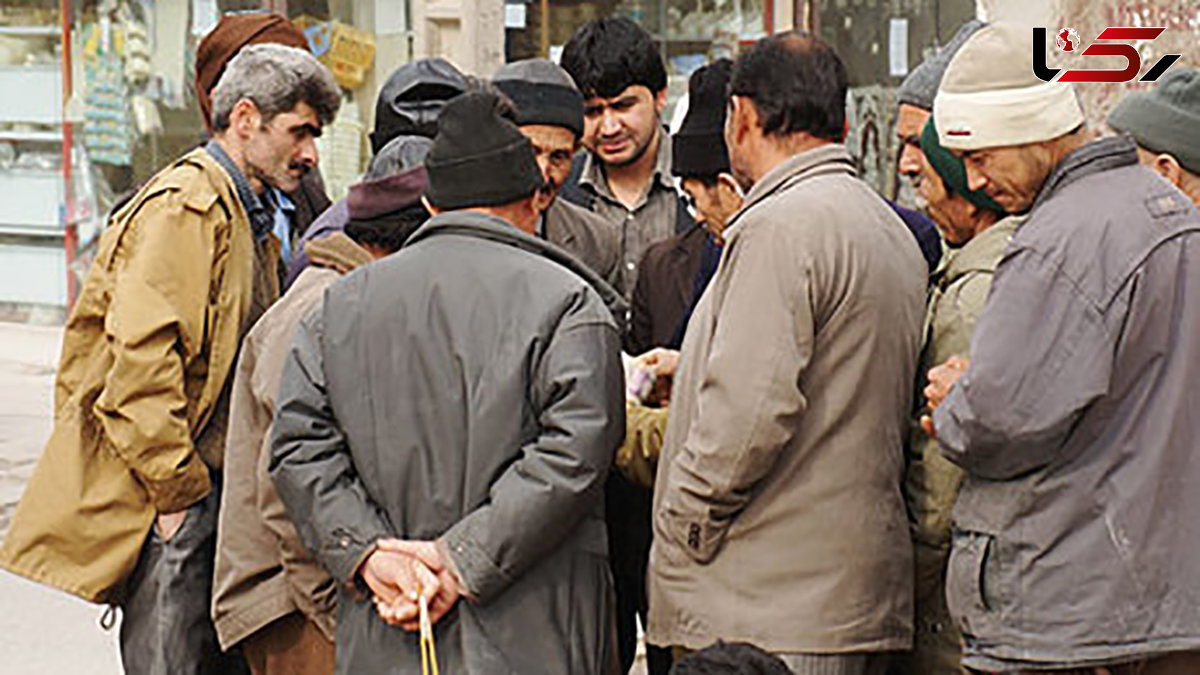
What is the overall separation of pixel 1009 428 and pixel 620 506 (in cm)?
155

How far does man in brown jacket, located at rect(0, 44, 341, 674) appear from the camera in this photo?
14.0 ft

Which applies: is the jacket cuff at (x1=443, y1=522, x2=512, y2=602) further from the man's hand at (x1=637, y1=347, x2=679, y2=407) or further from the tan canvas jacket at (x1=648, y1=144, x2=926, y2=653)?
the man's hand at (x1=637, y1=347, x2=679, y2=407)

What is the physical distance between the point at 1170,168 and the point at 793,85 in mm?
1154

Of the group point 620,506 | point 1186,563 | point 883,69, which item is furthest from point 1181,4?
point 1186,563

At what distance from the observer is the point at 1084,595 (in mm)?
3289

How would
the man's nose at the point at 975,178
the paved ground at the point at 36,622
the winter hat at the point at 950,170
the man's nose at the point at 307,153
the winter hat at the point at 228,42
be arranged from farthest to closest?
the paved ground at the point at 36,622 < the winter hat at the point at 228,42 < the man's nose at the point at 307,153 < the winter hat at the point at 950,170 < the man's nose at the point at 975,178

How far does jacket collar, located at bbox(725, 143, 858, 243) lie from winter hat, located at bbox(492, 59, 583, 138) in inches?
49.6

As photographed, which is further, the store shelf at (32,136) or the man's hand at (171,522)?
the store shelf at (32,136)

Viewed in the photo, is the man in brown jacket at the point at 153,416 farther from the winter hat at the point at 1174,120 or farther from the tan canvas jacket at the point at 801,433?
the winter hat at the point at 1174,120

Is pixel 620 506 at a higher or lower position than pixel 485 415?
lower

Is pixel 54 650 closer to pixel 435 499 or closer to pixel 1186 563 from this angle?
pixel 435 499

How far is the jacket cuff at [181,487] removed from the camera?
4.32 meters

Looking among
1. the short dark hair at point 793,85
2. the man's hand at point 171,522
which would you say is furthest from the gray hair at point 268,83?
the short dark hair at point 793,85

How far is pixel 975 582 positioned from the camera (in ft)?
11.1
